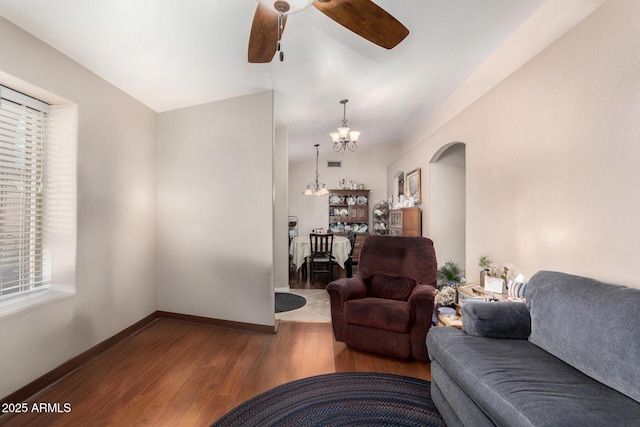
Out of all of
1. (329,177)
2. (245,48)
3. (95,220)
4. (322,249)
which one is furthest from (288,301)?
(329,177)

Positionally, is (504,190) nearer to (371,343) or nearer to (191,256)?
(371,343)

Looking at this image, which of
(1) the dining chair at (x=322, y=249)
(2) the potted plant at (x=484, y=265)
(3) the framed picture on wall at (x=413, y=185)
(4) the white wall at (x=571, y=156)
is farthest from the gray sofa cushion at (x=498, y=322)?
(1) the dining chair at (x=322, y=249)

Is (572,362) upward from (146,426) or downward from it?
upward

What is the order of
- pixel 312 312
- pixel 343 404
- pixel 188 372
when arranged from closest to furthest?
1. pixel 343 404
2. pixel 188 372
3. pixel 312 312

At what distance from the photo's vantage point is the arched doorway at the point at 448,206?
15.2 feet

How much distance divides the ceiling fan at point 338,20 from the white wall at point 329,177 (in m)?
5.53

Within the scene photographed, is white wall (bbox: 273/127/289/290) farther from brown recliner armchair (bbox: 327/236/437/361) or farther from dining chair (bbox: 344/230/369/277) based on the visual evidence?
brown recliner armchair (bbox: 327/236/437/361)

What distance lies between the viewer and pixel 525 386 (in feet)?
4.17

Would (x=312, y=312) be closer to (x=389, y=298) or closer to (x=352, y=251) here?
(x=389, y=298)

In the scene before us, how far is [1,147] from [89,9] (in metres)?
1.14

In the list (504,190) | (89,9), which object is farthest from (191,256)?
(504,190)

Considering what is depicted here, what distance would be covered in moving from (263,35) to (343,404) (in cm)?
230

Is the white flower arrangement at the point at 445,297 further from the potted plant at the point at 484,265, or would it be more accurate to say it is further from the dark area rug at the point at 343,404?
the dark area rug at the point at 343,404

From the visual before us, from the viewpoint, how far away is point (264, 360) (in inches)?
102
